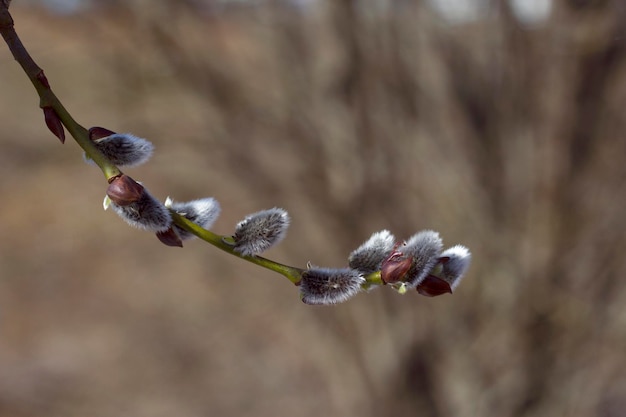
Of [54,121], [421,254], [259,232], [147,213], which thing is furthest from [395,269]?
[54,121]

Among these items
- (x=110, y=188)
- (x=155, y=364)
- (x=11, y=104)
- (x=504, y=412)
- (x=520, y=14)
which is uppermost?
(x=11, y=104)

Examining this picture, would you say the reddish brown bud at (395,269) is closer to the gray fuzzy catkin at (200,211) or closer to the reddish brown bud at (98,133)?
the gray fuzzy catkin at (200,211)

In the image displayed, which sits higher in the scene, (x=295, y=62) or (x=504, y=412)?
(x=295, y=62)

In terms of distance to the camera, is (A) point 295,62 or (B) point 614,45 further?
(A) point 295,62

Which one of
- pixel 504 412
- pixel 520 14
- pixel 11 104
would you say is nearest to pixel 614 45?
pixel 520 14

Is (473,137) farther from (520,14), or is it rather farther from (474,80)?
(520,14)

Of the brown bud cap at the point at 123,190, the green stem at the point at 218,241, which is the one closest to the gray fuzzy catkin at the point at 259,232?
the green stem at the point at 218,241

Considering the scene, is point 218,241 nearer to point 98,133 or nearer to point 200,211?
point 200,211
